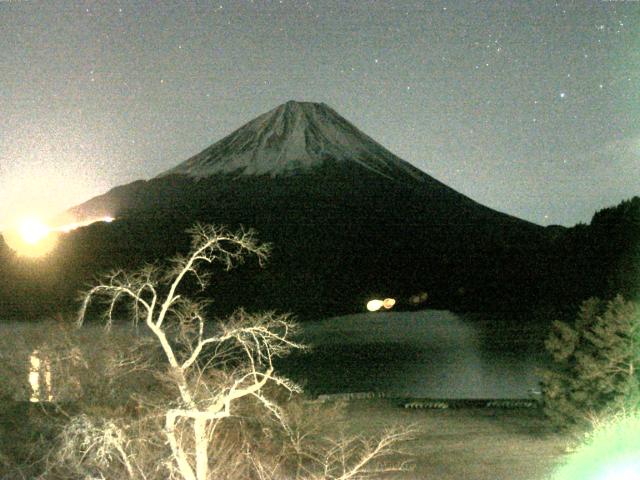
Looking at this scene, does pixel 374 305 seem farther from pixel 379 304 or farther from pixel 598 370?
pixel 598 370

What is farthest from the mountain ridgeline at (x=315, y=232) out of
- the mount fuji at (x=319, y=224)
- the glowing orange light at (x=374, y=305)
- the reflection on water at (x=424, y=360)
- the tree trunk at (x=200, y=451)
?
the tree trunk at (x=200, y=451)

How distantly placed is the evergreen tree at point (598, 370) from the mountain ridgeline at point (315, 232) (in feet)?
79.1

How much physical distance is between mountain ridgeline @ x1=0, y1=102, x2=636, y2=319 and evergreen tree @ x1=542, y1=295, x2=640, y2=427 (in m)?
24.1

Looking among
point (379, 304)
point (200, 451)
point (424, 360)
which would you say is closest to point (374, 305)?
point (379, 304)

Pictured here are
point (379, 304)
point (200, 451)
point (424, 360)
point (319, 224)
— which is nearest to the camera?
point (200, 451)

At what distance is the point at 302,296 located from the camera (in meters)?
65.1

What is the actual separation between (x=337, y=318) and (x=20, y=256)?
27.5 meters

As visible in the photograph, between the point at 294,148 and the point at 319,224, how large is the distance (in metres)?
15.2

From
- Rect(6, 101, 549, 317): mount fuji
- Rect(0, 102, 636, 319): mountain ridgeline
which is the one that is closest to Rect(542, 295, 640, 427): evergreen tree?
Rect(0, 102, 636, 319): mountain ridgeline

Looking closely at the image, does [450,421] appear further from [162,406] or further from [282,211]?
[282,211]

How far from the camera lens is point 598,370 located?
11.0 metres

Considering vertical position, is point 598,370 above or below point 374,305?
above

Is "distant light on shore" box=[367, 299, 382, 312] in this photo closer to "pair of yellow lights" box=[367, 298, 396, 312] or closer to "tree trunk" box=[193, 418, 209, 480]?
"pair of yellow lights" box=[367, 298, 396, 312]

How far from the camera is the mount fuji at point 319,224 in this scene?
A: 61875 mm
